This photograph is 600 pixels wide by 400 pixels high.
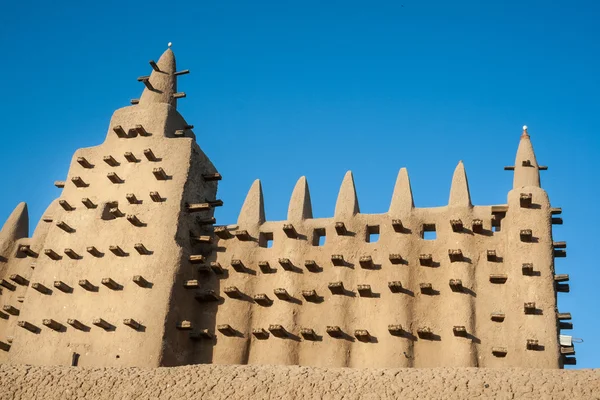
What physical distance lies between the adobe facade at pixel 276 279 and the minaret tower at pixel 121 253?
0.04 m

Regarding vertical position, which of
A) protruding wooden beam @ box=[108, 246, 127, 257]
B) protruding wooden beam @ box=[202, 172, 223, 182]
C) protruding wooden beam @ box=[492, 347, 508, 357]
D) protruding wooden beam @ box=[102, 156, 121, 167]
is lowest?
protruding wooden beam @ box=[492, 347, 508, 357]

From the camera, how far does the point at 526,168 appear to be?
59.5 feet

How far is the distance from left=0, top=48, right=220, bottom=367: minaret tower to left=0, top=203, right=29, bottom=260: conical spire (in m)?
0.04

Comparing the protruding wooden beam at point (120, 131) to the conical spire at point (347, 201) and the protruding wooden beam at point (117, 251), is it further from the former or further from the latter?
the conical spire at point (347, 201)

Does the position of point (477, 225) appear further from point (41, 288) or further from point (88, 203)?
point (41, 288)

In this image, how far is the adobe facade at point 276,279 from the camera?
16.4m

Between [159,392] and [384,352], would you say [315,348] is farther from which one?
[159,392]

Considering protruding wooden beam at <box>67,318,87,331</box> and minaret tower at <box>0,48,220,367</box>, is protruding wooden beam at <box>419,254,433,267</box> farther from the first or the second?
protruding wooden beam at <box>67,318,87,331</box>

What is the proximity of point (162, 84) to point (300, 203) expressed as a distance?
5551 mm

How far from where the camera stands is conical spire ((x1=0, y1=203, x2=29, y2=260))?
21298 millimetres

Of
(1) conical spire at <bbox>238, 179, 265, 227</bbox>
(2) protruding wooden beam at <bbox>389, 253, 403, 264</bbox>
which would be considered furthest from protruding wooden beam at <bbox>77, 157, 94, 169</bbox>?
(2) protruding wooden beam at <bbox>389, 253, 403, 264</bbox>

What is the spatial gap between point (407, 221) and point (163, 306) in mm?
5566

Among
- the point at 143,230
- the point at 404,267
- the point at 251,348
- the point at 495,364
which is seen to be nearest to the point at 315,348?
the point at 251,348

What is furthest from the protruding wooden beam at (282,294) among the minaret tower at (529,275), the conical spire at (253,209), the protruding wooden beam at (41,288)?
the protruding wooden beam at (41,288)
